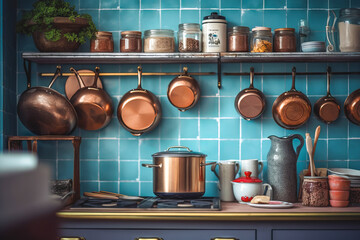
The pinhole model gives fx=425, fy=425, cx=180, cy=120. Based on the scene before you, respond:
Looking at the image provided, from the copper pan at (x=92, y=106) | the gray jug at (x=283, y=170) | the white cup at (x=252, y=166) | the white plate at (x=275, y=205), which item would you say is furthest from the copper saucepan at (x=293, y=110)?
the copper pan at (x=92, y=106)

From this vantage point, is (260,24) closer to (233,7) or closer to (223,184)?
(233,7)

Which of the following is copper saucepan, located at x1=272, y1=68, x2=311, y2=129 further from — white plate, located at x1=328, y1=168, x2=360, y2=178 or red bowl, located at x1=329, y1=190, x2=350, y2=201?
red bowl, located at x1=329, y1=190, x2=350, y2=201

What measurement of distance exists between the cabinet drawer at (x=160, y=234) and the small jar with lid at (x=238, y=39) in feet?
3.49

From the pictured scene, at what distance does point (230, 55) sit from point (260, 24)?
384 mm

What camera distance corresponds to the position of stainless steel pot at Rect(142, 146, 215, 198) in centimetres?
235

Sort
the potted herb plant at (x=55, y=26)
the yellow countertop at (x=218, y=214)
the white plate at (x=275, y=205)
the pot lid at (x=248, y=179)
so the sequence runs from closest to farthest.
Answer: the yellow countertop at (x=218, y=214), the white plate at (x=275, y=205), the pot lid at (x=248, y=179), the potted herb plant at (x=55, y=26)

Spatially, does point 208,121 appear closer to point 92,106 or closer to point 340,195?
point 92,106

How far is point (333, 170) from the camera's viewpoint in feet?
8.38

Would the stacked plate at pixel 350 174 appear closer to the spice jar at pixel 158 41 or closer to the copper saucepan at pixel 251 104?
the copper saucepan at pixel 251 104

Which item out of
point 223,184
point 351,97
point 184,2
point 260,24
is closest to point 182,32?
point 184,2

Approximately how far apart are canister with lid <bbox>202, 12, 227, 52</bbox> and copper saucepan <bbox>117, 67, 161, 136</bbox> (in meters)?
0.44

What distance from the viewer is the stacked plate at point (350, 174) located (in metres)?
2.36

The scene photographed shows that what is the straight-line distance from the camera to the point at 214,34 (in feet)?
8.29

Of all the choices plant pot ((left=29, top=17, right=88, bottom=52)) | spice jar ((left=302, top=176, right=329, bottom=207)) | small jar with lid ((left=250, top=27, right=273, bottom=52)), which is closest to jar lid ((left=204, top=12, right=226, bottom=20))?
small jar with lid ((left=250, top=27, right=273, bottom=52))
